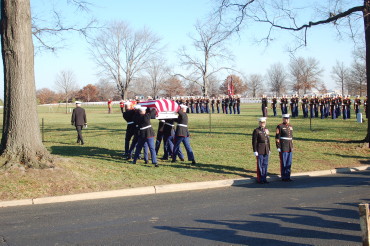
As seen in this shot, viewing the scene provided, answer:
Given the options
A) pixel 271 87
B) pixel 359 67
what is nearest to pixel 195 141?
pixel 359 67

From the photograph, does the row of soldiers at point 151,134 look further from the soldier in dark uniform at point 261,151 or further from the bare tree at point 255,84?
the bare tree at point 255,84

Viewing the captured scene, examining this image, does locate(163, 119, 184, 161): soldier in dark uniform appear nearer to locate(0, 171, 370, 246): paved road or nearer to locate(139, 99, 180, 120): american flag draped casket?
locate(139, 99, 180, 120): american flag draped casket

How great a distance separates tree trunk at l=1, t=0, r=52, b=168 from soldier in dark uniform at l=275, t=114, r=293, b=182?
6321 millimetres

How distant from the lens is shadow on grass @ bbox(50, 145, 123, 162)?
13.1m

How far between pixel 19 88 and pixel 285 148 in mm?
7331

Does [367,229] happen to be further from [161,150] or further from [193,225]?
[161,150]

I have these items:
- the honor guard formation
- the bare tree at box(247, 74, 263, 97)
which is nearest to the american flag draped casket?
the honor guard formation

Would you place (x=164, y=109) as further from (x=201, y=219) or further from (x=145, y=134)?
(x=201, y=219)

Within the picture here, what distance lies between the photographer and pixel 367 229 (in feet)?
14.0

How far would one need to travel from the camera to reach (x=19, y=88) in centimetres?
964

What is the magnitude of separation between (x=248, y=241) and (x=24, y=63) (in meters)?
7.16

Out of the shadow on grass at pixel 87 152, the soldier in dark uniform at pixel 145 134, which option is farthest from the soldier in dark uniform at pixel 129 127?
the soldier in dark uniform at pixel 145 134

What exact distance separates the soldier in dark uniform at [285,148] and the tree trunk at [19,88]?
6.32 m

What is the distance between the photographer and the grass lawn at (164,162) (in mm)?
9117
